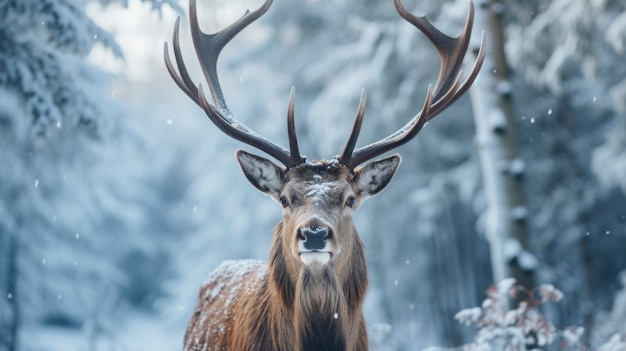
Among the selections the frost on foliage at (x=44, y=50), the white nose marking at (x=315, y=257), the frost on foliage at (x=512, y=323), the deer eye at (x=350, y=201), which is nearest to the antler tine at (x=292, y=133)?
the deer eye at (x=350, y=201)

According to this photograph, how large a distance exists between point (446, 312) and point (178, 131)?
1852cm

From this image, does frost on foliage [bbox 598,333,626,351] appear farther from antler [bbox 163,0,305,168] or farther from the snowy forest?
antler [bbox 163,0,305,168]

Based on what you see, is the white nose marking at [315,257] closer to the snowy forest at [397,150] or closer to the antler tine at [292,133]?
the antler tine at [292,133]

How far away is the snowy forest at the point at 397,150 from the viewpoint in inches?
301

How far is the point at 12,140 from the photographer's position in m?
9.41

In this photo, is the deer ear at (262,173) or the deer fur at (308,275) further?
the deer ear at (262,173)

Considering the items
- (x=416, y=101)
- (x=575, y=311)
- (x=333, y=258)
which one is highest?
(x=416, y=101)

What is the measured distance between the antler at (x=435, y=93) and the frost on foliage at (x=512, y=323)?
200 cm

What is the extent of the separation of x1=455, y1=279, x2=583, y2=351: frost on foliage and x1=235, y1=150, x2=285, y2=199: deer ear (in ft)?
7.68

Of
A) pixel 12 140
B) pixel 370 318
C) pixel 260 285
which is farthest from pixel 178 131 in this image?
pixel 260 285

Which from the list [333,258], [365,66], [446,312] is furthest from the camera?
[446,312]

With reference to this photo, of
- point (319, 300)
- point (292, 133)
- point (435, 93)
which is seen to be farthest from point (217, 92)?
point (319, 300)

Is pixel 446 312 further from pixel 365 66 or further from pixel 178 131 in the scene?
pixel 178 131

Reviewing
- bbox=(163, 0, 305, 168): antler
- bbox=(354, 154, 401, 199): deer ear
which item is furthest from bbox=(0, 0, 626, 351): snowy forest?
bbox=(354, 154, 401, 199): deer ear
